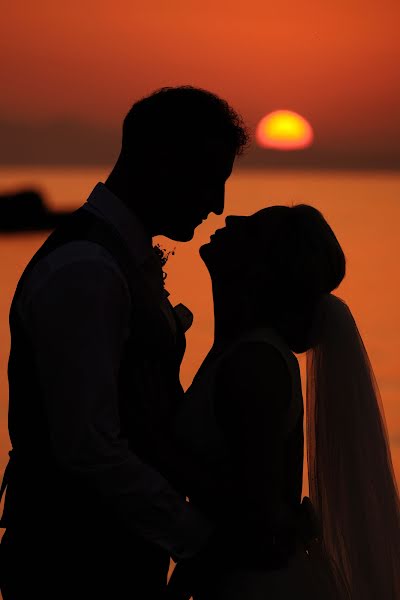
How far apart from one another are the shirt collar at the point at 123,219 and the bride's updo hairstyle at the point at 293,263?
27 cm

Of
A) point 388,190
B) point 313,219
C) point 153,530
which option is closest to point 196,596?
point 153,530

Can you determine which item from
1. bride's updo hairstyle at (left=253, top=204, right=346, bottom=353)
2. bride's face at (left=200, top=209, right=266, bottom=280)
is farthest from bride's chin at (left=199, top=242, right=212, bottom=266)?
bride's updo hairstyle at (left=253, top=204, right=346, bottom=353)

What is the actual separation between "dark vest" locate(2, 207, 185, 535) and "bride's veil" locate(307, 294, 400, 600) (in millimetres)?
504

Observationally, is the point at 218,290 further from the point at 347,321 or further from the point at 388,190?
the point at 388,190

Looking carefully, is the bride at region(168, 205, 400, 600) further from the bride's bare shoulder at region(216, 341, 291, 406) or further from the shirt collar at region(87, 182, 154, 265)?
the shirt collar at region(87, 182, 154, 265)

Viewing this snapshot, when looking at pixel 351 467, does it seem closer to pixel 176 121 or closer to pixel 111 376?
pixel 111 376

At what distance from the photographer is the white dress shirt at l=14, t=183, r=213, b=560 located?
229cm

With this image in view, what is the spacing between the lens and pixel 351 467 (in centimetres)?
281

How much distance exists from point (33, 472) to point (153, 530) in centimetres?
30

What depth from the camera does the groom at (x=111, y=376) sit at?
7.56ft

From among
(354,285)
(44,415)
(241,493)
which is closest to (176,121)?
(44,415)

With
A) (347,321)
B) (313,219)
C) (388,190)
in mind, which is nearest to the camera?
(313,219)

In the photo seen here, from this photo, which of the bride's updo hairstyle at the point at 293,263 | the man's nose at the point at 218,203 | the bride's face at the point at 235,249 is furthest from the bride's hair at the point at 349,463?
the man's nose at the point at 218,203

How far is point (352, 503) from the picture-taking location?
2779mm
